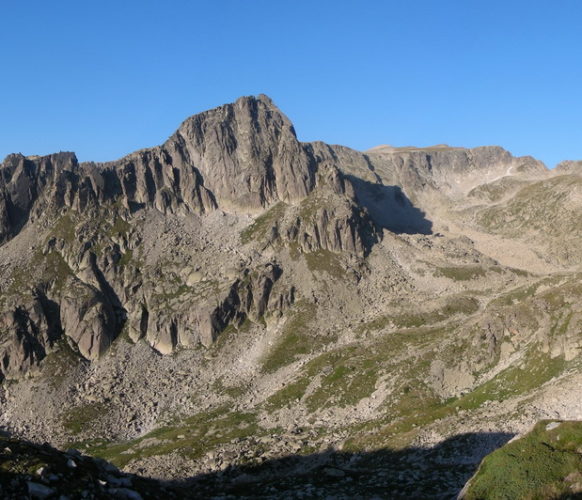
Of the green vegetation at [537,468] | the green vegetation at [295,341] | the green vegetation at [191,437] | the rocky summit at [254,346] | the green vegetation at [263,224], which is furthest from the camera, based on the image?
the green vegetation at [263,224]

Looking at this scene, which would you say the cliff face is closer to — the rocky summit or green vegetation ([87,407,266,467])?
the rocky summit

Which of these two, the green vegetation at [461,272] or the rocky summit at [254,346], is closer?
the rocky summit at [254,346]

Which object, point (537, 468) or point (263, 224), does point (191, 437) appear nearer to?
point (537, 468)

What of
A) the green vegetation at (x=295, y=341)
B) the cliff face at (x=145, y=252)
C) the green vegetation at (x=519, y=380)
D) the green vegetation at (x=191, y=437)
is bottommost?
the green vegetation at (x=191, y=437)

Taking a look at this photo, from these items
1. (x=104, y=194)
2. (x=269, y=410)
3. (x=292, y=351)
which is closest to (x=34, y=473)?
(x=269, y=410)

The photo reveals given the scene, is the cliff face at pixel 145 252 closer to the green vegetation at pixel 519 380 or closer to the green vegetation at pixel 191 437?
the green vegetation at pixel 191 437

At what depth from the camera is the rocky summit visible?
53.8 m

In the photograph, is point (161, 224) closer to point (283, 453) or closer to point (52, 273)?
point (52, 273)

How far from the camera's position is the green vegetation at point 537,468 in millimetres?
27469

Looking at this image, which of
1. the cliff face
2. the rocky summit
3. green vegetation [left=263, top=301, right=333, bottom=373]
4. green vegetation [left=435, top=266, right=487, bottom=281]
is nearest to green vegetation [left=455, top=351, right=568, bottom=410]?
the rocky summit

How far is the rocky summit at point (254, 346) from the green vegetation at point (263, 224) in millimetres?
884

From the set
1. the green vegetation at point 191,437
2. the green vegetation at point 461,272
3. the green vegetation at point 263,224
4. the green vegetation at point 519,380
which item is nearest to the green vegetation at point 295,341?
the green vegetation at point 191,437

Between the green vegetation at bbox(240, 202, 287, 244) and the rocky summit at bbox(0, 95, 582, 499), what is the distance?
88 cm

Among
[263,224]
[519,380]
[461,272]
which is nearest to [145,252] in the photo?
[263,224]
